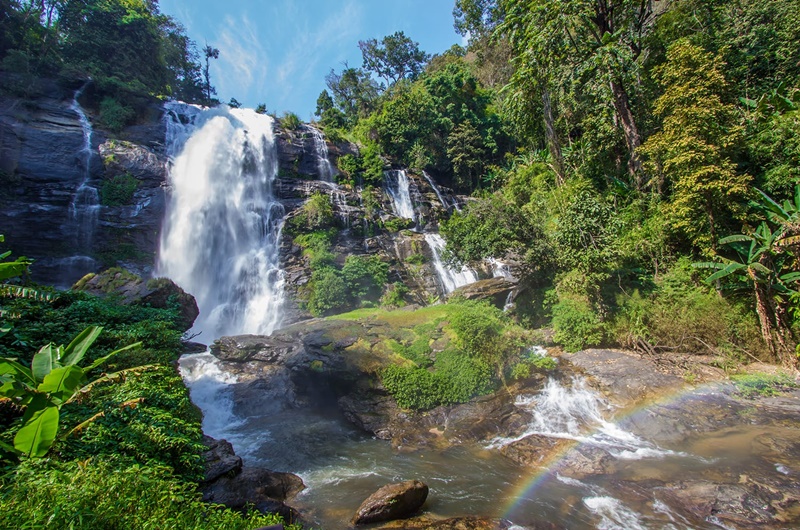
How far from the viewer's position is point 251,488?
6.55 metres

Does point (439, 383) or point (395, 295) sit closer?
point (439, 383)

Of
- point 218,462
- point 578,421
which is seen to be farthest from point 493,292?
point 218,462

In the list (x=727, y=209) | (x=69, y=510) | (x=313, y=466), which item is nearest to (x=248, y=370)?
(x=313, y=466)

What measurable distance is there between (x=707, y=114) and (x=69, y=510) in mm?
15938

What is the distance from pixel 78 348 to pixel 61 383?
3.68ft

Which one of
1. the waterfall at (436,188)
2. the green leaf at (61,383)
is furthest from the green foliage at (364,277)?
the green leaf at (61,383)

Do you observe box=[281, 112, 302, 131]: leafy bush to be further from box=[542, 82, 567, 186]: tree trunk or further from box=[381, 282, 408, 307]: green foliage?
box=[542, 82, 567, 186]: tree trunk

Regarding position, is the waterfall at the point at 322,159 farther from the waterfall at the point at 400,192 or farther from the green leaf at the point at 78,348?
the green leaf at the point at 78,348

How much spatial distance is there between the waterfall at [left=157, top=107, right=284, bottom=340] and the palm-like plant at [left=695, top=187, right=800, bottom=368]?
67.8 ft

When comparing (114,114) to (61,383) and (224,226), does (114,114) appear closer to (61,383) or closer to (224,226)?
(224,226)

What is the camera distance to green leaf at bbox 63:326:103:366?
193 inches

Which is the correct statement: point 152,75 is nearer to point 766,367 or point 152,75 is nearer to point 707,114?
point 707,114

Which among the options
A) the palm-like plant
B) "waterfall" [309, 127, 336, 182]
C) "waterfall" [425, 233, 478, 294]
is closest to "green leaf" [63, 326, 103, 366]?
the palm-like plant

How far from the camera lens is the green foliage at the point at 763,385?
9227 millimetres
